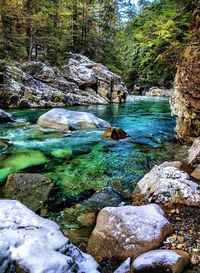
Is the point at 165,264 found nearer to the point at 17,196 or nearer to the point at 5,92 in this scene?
the point at 17,196

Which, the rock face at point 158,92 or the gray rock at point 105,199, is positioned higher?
the rock face at point 158,92

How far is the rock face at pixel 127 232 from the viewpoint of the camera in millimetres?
3965

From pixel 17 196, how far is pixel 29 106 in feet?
51.7

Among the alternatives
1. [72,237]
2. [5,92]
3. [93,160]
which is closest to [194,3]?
[93,160]

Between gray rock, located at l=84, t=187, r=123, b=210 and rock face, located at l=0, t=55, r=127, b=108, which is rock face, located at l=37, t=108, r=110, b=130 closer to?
rock face, located at l=0, t=55, r=127, b=108

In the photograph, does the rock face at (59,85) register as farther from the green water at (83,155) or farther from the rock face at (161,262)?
the rock face at (161,262)

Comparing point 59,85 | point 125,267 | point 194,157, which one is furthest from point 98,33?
point 125,267

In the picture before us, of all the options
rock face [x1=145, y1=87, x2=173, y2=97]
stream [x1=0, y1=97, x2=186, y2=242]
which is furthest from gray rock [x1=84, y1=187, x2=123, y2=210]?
rock face [x1=145, y1=87, x2=173, y2=97]

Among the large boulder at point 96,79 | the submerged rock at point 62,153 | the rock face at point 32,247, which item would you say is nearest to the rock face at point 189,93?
the submerged rock at point 62,153

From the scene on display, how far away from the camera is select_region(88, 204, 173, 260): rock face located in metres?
3.96

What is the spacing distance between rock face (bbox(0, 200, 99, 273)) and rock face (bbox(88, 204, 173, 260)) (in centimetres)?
63

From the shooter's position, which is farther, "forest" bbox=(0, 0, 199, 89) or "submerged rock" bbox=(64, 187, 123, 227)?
"forest" bbox=(0, 0, 199, 89)

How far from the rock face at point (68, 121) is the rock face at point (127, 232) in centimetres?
902

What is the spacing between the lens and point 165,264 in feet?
11.3
